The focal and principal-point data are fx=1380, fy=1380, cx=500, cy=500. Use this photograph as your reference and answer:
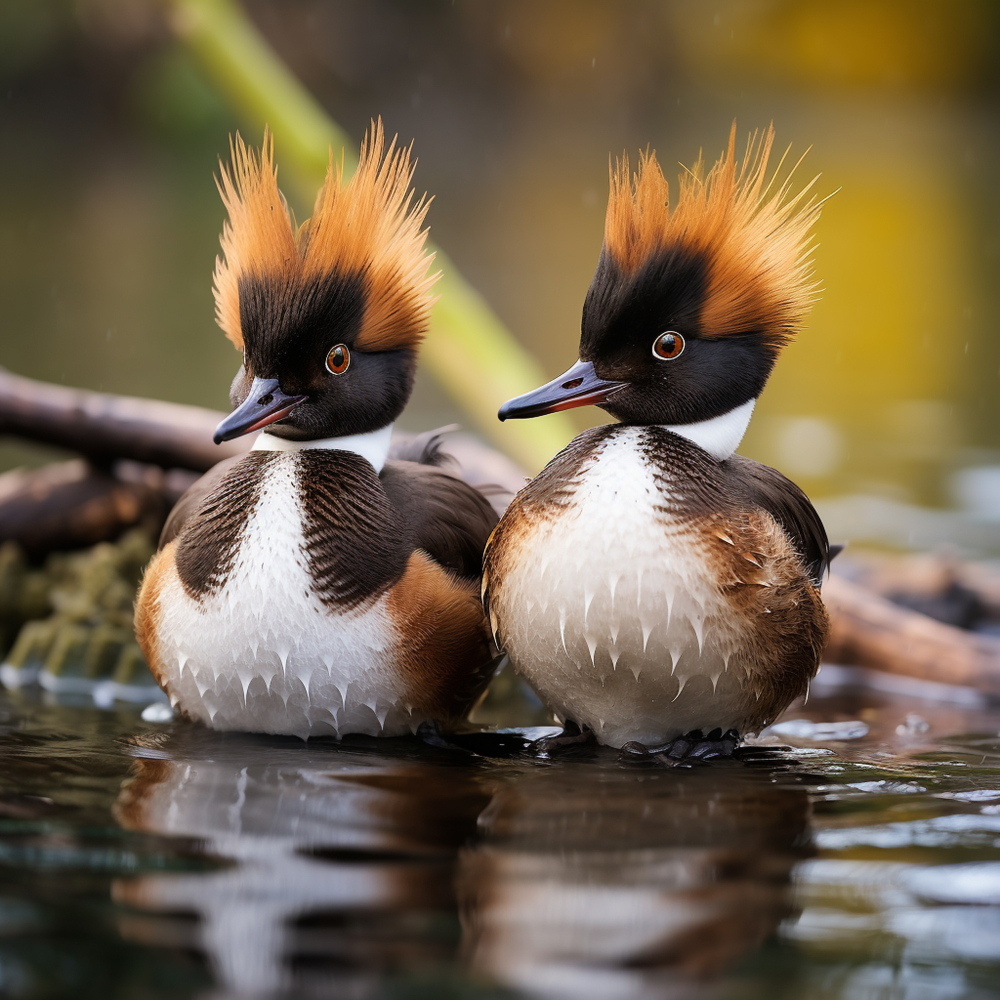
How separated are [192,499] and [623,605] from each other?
157 centimetres

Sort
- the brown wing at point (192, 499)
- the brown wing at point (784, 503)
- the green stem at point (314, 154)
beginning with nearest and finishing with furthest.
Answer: the brown wing at point (784, 503)
the brown wing at point (192, 499)
the green stem at point (314, 154)

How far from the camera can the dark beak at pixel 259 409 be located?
396 centimetres

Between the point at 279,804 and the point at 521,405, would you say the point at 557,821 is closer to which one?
the point at 279,804

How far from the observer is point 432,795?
3645mm

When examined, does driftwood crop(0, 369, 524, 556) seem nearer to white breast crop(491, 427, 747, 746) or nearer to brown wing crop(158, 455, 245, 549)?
brown wing crop(158, 455, 245, 549)

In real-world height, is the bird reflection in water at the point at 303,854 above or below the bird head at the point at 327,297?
below

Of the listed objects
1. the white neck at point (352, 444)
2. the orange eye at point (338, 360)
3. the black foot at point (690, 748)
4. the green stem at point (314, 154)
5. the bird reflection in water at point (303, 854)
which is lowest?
the bird reflection in water at point (303, 854)

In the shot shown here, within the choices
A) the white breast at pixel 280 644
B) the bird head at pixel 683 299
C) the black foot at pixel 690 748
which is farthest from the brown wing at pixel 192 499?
the black foot at pixel 690 748

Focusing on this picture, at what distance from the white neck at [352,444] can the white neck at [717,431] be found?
3.05 feet

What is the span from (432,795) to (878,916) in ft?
4.04

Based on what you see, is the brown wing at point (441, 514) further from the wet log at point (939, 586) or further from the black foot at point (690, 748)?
the wet log at point (939, 586)

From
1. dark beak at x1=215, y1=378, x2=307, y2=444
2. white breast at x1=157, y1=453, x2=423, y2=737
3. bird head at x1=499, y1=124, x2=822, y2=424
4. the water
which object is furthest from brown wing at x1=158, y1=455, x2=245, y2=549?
bird head at x1=499, y1=124, x2=822, y2=424

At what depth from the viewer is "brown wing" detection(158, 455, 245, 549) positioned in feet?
14.7

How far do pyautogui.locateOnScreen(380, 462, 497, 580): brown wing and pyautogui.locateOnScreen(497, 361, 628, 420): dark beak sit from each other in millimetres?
524
